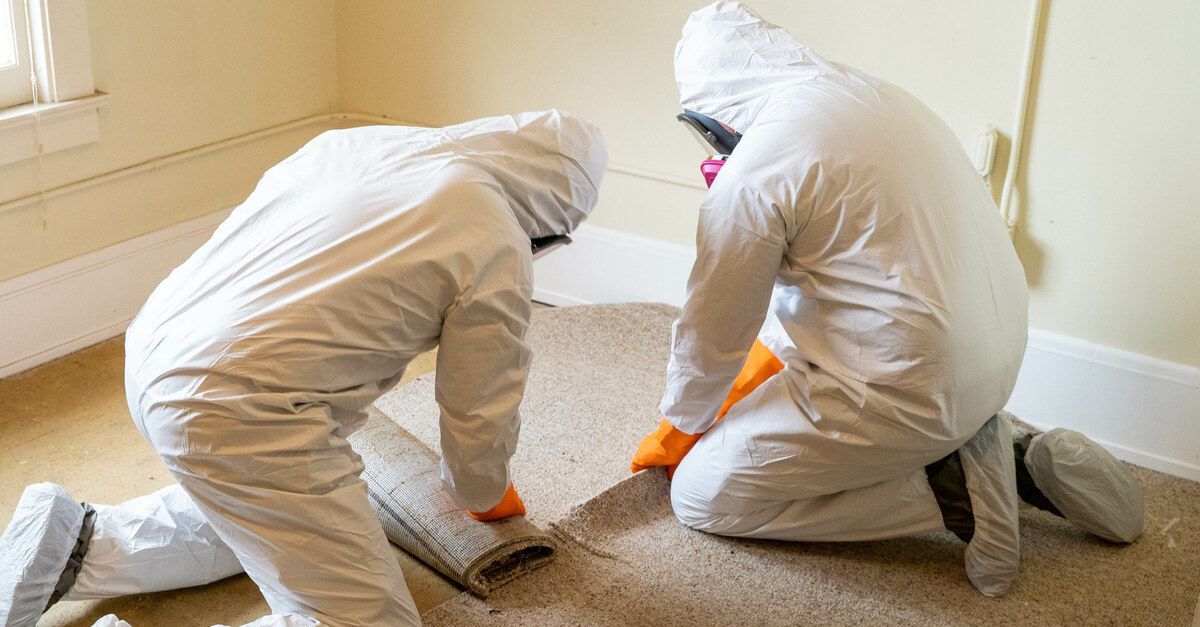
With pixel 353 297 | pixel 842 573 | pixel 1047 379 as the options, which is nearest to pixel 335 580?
pixel 353 297

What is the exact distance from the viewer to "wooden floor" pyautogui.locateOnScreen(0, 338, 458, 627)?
1969mm

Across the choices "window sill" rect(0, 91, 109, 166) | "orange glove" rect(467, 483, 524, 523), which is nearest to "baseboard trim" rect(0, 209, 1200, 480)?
"window sill" rect(0, 91, 109, 166)

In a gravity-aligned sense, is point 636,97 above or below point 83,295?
above

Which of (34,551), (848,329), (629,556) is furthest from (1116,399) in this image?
(34,551)

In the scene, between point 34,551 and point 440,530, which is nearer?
point 34,551

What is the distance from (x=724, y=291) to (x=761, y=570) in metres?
0.55

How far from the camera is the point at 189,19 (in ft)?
9.98

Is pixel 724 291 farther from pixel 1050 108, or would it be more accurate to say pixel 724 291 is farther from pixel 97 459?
pixel 97 459

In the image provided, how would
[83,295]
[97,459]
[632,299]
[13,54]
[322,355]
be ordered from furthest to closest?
[632,299] < [83,295] < [13,54] < [97,459] < [322,355]

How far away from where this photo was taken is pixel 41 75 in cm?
269

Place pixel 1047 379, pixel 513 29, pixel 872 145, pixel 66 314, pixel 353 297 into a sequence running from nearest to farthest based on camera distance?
pixel 353 297 < pixel 872 145 < pixel 1047 379 < pixel 66 314 < pixel 513 29

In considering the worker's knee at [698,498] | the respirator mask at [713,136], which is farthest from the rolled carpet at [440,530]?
the respirator mask at [713,136]

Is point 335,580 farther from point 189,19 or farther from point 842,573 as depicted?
point 189,19

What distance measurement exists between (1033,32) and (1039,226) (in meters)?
0.45
